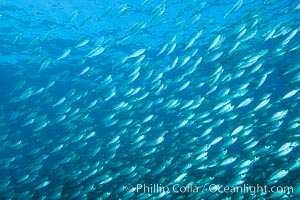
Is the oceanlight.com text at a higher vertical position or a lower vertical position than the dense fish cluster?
lower

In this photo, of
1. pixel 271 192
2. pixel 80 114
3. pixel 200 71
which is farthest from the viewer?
pixel 200 71

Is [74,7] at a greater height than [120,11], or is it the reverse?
[74,7]

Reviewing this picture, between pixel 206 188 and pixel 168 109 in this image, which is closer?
pixel 206 188

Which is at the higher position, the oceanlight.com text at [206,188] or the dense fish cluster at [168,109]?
the dense fish cluster at [168,109]

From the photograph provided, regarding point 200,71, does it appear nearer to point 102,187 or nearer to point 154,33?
point 154,33

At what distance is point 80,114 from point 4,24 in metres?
6.97

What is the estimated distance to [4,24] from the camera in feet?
53.4

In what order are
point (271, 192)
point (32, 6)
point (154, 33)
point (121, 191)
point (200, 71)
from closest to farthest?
point (271, 192) → point (121, 191) → point (32, 6) → point (154, 33) → point (200, 71)

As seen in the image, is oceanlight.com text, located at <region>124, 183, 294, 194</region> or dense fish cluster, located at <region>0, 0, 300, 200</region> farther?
dense fish cluster, located at <region>0, 0, 300, 200</region>

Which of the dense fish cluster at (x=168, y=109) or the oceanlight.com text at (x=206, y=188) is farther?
the dense fish cluster at (x=168, y=109)

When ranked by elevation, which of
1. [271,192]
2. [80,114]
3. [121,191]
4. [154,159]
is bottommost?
[271,192]

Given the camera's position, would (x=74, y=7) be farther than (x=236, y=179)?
Yes

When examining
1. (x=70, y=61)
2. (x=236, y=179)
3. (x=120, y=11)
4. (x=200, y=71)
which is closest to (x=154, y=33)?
(x=200, y=71)

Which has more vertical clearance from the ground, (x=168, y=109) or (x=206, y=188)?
(x=168, y=109)
